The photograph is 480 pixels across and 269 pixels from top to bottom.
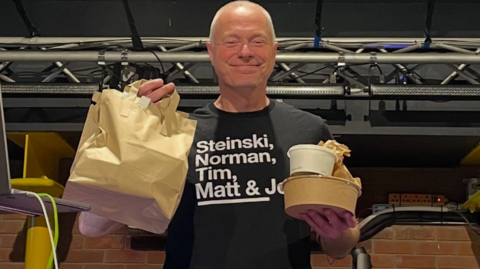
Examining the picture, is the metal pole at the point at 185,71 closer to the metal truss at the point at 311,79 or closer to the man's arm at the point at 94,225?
the metal truss at the point at 311,79

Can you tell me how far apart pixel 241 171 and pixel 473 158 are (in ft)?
7.24

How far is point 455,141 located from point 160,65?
1.47 m

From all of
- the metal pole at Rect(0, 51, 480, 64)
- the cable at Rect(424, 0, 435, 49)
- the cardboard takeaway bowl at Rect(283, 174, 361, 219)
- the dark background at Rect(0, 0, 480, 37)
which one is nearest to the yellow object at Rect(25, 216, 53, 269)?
the metal pole at Rect(0, 51, 480, 64)

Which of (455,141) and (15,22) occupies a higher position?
(15,22)

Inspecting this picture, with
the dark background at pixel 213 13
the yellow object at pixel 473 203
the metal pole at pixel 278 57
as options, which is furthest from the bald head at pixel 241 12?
the yellow object at pixel 473 203

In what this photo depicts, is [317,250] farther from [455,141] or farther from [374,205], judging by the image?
[455,141]

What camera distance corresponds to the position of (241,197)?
150 cm

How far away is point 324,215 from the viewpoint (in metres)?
1.31

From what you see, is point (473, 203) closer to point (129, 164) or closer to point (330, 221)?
point (330, 221)

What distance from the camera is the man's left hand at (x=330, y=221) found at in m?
1.29

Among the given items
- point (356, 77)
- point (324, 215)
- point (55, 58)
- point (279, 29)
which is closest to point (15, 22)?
point (55, 58)

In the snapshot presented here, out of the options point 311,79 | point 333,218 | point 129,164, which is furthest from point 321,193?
point 311,79

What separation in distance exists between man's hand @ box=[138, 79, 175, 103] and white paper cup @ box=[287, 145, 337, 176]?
311mm

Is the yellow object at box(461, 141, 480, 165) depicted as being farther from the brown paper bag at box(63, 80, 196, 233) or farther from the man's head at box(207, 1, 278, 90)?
the brown paper bag at box(63, 80, 196, 233)
